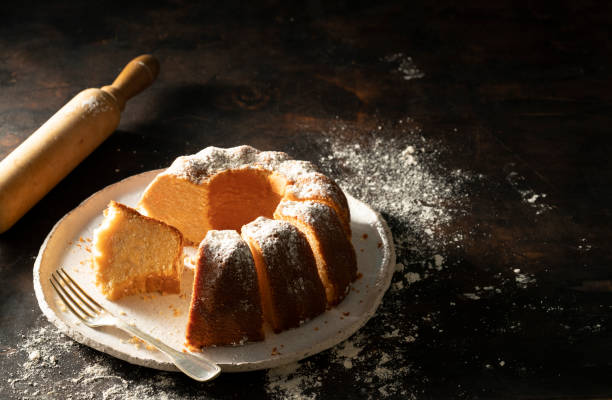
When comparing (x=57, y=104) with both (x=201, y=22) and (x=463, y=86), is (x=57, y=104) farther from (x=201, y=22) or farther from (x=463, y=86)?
(x=463, y=86)

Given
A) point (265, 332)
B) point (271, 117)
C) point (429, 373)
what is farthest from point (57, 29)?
point (429, 373)

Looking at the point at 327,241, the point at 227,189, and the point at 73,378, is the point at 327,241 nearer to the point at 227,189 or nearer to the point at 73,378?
the point at 227,189

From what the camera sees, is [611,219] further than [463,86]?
No

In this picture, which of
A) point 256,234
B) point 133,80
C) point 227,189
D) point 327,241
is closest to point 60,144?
point 133,80

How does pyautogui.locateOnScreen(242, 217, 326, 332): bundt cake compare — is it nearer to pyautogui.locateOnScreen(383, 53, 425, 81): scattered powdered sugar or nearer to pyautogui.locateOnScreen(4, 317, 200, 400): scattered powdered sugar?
pyautogui.locateOnScreen(4, 317, 200, 400): scattered powdered sugar

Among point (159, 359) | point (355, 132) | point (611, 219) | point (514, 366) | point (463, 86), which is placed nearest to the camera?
point (159, 359)

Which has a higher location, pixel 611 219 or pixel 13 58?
pixel 13 58

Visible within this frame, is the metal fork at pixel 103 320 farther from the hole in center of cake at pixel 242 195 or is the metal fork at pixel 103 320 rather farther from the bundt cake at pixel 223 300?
the hole in center of cake at pixel 242 195

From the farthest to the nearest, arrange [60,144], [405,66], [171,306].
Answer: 1. [405,66]
2. [60,144]
3. [171,306]
